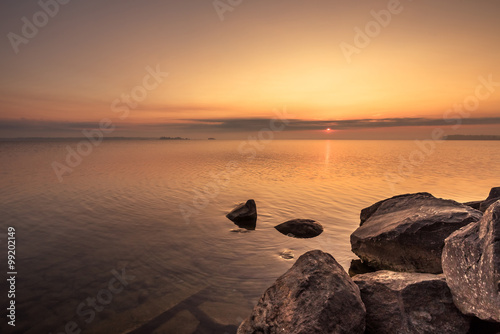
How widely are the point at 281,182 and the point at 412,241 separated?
23.2 metres

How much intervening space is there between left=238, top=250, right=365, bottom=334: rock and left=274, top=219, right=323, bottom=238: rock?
7805mm

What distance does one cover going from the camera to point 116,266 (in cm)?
1029

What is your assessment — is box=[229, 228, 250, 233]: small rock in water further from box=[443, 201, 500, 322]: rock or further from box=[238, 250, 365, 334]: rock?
box=[443, 201, 500, 322]: rock

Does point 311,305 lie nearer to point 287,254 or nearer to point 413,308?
point 413,308

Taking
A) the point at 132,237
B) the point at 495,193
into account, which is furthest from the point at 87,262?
the point at 495,193

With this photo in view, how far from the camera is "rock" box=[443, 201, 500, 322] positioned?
12.9ft

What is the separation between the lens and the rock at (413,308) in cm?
488

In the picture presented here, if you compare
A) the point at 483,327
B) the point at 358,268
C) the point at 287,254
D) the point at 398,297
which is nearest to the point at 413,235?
the point at 358,268

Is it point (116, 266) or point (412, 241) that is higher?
point (412, 241)

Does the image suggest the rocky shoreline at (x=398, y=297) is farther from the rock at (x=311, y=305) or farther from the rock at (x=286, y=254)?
the rock at (x=286, y=254)

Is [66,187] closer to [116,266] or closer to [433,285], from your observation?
[116,266]

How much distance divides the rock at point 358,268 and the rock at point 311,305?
187 inches

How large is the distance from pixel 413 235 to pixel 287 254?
514 centimetres

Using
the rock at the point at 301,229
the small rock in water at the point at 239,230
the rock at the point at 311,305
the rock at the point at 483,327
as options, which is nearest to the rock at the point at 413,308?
the rock at the point at 483,327
